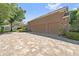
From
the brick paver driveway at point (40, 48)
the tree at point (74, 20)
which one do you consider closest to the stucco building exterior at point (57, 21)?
the tree at point (74, 20)

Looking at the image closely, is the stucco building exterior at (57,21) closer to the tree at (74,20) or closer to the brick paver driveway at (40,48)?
the tree at (74,20)

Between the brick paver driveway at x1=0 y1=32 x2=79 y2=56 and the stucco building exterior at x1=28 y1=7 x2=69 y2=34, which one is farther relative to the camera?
the stucco building exterior at x1=28 y1=7 x2=69 y2=34

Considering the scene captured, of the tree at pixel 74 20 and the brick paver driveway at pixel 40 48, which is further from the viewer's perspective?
the tree at pixel 74 20

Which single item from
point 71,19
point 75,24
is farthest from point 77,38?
point 71,19

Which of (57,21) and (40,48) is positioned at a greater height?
(57,21)

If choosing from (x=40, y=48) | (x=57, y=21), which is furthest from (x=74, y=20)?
(x=40, y=48)

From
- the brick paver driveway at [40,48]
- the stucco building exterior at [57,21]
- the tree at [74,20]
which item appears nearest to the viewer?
the brick paver driveway at [40,48]

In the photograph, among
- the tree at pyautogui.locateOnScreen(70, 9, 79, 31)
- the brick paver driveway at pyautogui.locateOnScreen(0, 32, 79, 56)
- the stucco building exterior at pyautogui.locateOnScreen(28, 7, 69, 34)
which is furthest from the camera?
the stucco building exterior at pyautogui.locateOnScreen(28, 7, 69, 34)

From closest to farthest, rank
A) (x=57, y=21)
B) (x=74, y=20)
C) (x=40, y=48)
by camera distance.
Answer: (x=40, y=48) → (x=74, y=20) → (x=57, y=21)

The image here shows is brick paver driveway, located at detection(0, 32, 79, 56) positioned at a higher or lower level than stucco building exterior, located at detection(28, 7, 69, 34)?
lower

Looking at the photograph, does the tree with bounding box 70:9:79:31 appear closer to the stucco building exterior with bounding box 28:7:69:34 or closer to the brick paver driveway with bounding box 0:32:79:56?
the stucco building exterior with bounding box 28:7:69:34

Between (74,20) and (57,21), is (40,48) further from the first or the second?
(57,21)

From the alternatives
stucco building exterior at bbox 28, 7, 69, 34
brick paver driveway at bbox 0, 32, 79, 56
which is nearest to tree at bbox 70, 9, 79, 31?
stucco building exterior at bbox 28, 7, 69, 34

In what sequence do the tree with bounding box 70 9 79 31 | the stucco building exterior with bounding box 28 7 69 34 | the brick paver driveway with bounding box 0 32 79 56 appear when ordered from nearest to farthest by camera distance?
the brick paver driveway with bounding box 0 32 79 56 → the tree with bounding box 70 9 79 31 → the stucco building exterior with bounding box 28 7 69 34
